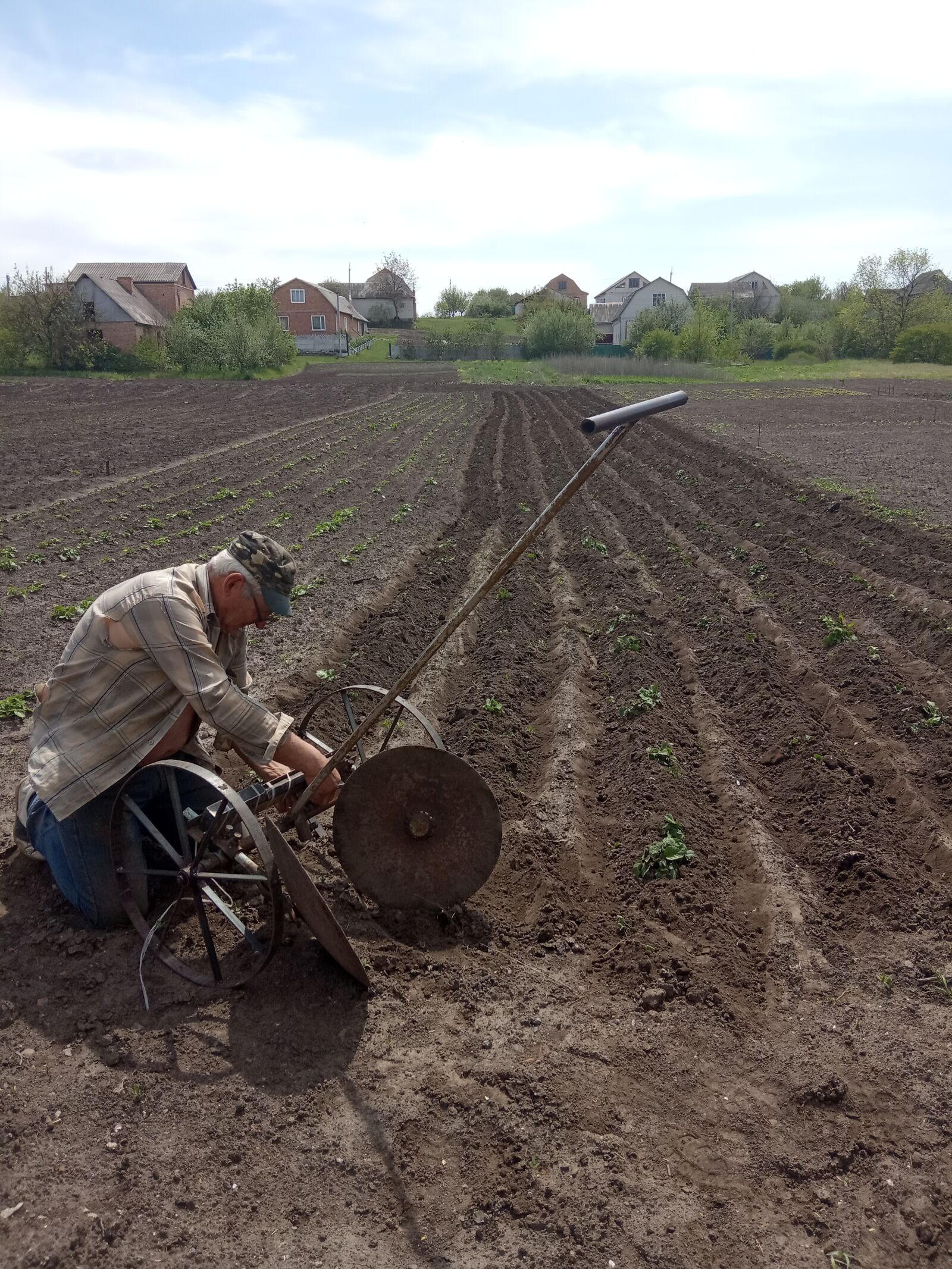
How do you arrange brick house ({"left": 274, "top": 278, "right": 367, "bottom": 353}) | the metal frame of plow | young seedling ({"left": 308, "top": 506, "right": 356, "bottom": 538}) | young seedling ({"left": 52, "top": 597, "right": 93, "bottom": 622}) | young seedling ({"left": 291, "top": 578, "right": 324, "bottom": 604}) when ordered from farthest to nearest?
brick house ({"left": 274, "top": 278, "right": 367, "bottom": 353}) → young seedling ({"left": 308, "top": 506, "right": 356, "bottom": 538}) → young seedling ({"left": 291, "top": 578, "right": 324, "bottom": 604}) → young seedling ({"left": 52, "top": 597, "right": 93, "bottom": 622}) → the metal frame of plow

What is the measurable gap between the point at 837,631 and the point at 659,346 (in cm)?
6681

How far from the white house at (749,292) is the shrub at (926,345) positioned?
35062 mm

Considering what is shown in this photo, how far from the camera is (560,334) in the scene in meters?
76.2

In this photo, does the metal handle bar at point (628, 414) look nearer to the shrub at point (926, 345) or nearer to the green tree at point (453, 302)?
the shrub at point (926, 345)

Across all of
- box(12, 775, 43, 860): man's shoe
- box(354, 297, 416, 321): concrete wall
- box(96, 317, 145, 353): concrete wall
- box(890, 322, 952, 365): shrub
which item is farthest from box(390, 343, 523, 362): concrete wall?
box(12, 775, 43, 860): man's shoe

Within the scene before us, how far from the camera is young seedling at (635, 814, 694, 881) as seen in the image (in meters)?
4.98

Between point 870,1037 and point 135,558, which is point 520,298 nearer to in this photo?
point 135,558

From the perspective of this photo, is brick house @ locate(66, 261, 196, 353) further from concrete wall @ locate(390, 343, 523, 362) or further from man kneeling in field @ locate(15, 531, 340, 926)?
man kneeling in field @ locate(15, 531, 340, 926)

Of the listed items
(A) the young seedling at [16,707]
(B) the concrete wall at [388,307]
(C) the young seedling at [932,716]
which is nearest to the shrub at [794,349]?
(B) the concrete wall at [388,307]

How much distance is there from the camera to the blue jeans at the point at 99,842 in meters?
4.22

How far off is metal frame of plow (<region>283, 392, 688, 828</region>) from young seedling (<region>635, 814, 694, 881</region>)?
6.31 feet

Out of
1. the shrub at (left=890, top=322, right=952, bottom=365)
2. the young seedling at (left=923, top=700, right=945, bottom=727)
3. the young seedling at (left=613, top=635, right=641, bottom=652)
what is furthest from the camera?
the shrub at (left=890, top=322, right=952, bottom=365)

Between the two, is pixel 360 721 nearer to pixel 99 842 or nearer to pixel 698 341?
pixel 99 842

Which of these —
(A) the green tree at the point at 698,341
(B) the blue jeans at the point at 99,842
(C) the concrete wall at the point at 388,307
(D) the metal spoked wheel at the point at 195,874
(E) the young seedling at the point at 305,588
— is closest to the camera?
(D) the metal spoked wheel at the point at 195,874
